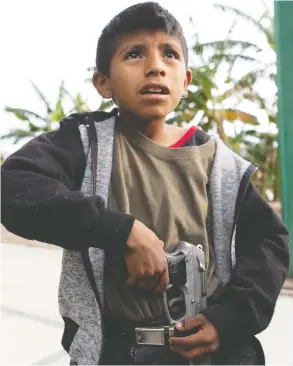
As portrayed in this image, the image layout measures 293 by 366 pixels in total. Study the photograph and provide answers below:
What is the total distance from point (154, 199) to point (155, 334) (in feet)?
Answer: 0.63

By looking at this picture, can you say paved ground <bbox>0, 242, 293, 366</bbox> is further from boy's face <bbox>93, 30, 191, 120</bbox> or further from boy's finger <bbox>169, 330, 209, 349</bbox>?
boy's face <bbox>93, 30, 191, 120</bbox>

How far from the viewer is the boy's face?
673mm

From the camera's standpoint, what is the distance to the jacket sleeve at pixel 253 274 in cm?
67

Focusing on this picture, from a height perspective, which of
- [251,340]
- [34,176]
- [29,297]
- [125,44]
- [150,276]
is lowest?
[29,297]

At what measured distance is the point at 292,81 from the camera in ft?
7.45

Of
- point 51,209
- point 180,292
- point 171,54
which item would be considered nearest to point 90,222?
point 51,209

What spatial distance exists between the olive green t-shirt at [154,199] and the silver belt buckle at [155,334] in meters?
0.02

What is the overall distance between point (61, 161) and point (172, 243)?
0.20 meters

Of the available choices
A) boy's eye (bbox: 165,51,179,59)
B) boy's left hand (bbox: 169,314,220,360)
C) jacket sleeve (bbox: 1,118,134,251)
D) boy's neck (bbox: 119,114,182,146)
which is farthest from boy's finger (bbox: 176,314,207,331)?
boy's eye (bbox: 165,51,179,59)

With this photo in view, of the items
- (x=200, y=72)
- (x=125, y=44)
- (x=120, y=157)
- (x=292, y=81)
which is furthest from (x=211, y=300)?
(x=200, y=72)

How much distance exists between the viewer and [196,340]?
64 centimetres

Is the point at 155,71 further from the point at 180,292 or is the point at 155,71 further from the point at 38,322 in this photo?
the point at 38,322

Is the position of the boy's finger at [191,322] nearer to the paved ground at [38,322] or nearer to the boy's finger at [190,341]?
the boy's finger at [190,341]

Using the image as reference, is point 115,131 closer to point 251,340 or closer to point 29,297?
point 251,340
